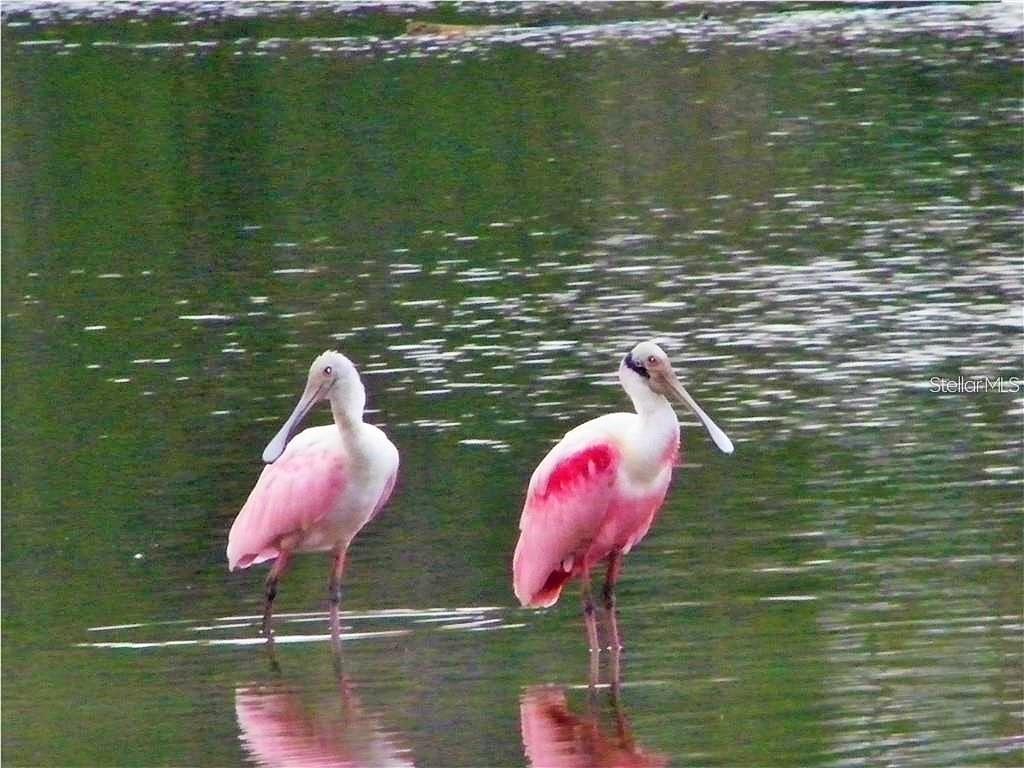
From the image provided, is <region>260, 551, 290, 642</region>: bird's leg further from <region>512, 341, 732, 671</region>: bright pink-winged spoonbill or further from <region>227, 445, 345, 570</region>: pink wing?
<region>512, 341, 732, 671</region>: bright pink-winged spoonbill

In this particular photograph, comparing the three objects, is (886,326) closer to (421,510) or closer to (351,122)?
(421,510)

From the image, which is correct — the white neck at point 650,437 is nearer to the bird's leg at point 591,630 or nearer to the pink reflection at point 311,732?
the bird's leg at point 591,630

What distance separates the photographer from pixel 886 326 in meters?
16.1

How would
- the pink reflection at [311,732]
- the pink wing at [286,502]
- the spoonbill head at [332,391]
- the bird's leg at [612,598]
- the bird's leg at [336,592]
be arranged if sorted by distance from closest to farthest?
the pink reflection at [311,732], the bird's leg at [612,598], the bird's leg at [336,592], the pink wing at [286,502], the spoonbill head at [332,391]

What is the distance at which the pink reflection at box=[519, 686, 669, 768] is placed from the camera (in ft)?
25.2

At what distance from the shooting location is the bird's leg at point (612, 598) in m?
9.10

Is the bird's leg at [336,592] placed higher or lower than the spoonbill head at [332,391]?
lower

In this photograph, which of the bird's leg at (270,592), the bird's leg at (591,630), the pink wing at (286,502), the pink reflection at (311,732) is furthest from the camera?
the pink wing at (286,502)

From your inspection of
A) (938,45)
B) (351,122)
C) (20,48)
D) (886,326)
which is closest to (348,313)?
(886,326)

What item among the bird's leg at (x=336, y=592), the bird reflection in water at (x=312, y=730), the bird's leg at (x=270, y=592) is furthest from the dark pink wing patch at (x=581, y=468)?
the bird's leg at (x=270, y=592)

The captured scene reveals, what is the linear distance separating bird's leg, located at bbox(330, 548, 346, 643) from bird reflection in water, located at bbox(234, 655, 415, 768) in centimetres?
61

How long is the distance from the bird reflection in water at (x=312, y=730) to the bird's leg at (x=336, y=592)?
0.61 meters

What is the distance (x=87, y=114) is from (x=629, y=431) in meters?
27.4

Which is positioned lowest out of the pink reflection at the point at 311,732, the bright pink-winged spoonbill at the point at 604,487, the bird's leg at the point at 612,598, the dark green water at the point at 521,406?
the dark green water at the point at 521,406
